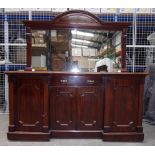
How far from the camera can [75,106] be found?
2.56 meters

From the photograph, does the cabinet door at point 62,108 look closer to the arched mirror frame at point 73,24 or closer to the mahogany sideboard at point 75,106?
the mahogany sideboard at point 75,106

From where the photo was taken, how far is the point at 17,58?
3723 millimetres

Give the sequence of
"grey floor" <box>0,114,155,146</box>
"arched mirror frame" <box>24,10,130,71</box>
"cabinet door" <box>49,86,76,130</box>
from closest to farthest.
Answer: "grey floor" <box>0,114,155,146</box> < "cabinet door" <box>49,86,76,130</box> < "arched mirror frame" <box>24,10,130,71</box>

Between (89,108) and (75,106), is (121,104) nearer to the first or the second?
(89,108)

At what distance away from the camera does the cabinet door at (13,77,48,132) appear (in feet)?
A: 8.13

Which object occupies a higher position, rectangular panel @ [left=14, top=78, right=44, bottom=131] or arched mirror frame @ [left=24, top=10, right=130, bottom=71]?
arched mirror frame @ [left=24, top=10, right=130, bottom=71]

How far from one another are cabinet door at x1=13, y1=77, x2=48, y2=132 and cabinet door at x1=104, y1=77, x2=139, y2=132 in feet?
2.43

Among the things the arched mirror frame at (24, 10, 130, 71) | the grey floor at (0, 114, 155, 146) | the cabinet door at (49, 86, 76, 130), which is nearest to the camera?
the grey floor at (0, 114, 155, 146)

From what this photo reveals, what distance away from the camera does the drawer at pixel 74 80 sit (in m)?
2.50

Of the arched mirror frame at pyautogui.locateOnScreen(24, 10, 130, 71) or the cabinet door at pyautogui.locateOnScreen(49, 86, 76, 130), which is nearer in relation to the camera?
the cabinet door at pyautogui.locateOnScreen(49, 86, 76, 130)

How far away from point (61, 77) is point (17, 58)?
5.03 feet

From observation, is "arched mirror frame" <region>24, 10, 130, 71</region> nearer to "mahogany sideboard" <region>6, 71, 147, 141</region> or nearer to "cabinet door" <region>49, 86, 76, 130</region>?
"mahogany sideboard" <region>6, 71, 147, 141</region>

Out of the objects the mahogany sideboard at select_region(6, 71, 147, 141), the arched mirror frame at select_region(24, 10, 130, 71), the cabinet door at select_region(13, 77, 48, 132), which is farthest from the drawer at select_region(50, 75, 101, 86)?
the arched mirror frame at select_region(24, 10, 130, 71)
